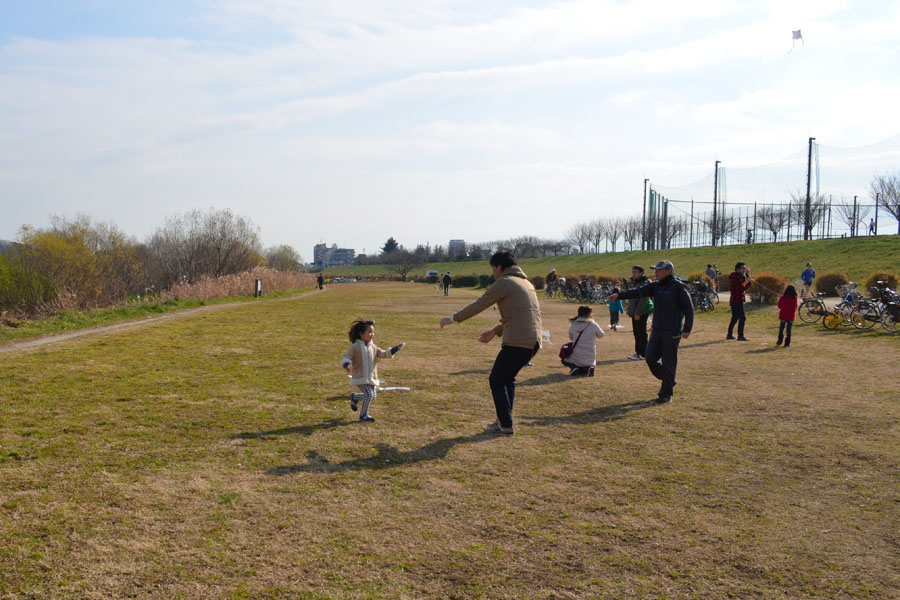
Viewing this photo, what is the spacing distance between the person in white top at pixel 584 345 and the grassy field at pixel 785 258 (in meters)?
30.5

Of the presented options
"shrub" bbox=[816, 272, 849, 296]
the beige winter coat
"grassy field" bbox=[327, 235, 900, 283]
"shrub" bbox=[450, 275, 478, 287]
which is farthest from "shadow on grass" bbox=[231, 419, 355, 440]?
"shrub" bbox=[450, 275, 478, 287]

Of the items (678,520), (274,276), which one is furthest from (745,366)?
(274,276)

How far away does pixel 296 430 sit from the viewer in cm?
651

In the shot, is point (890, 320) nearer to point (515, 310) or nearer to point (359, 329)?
point (515, 310)

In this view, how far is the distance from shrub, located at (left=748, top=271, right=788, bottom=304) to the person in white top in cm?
1684

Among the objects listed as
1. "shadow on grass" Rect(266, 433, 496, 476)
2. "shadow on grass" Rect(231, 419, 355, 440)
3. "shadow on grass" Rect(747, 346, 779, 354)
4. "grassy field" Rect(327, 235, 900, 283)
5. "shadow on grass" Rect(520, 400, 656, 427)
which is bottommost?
"shadow on grass" Rect(520, 400, 656, 427)

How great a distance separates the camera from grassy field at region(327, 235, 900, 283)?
130ft

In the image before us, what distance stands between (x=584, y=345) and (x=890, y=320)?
36.4ft

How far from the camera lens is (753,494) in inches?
190

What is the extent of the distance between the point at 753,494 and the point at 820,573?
4.26ft

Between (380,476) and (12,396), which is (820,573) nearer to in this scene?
(380,476)

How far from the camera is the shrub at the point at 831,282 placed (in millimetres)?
27438

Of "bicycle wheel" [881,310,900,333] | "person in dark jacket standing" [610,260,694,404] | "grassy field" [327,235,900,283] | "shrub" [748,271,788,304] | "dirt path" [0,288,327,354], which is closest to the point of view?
"person in dark jacket standing" [610,260,694,404]

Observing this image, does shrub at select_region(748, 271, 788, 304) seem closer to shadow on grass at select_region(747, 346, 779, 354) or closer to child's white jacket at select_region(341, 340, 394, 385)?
shadow on grass at select_region(747, 346, 779, 354)
